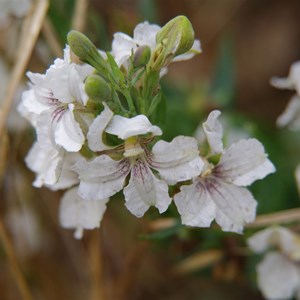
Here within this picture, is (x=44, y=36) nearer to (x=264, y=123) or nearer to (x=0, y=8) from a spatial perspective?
(x=0, y=8)

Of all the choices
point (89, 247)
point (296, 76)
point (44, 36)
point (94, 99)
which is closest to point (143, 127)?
point (94, 99)

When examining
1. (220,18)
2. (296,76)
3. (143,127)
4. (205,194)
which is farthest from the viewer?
(220,18)

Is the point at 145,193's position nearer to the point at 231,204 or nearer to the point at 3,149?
the point at 231,204

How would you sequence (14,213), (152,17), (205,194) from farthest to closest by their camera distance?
(14,213) → (152,17) → (205,194)

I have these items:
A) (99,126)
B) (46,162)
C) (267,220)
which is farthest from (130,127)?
(267,220)

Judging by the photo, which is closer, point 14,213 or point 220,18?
point 14,213
